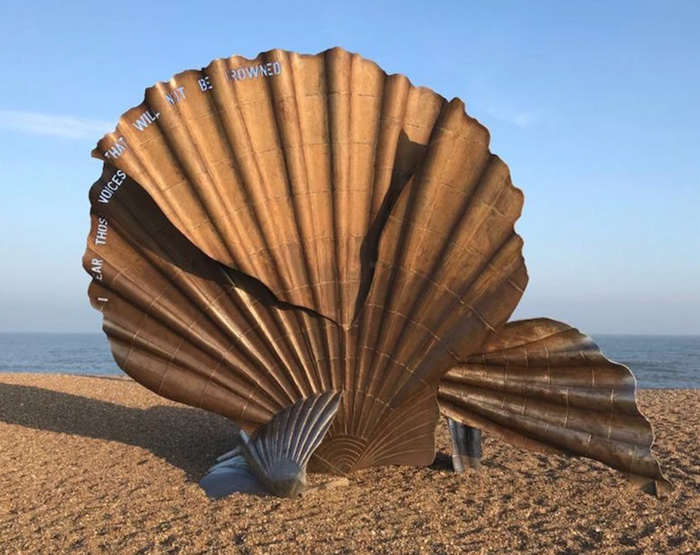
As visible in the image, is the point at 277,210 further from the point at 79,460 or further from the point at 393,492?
the point at 79,460

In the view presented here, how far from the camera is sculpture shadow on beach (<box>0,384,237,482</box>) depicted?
7.96m

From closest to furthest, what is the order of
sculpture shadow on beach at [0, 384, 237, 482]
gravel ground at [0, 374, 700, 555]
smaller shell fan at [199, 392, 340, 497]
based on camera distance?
1. gravel ground at [0, 374, 700, 555]
2. smaller shell fan at [199, 392, 340, 497]
3. sculpture shadow on beach at [0, 384, 237, 482]

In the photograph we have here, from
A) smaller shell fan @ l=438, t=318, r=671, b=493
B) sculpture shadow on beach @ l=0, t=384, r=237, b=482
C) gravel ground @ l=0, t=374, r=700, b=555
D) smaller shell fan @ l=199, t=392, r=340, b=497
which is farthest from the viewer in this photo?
sculpture shadow on beach @ l=0, t=384, r=237, b=482

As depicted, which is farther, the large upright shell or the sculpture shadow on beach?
the sculpture shadow on beach

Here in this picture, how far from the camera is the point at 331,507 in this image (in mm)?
5602

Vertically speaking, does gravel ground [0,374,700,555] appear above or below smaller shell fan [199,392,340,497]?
below

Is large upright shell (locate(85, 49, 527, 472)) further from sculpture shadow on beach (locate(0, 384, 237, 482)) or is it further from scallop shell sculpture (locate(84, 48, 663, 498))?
sculpture shadow on beach (locate(0, 384, 237, 482))

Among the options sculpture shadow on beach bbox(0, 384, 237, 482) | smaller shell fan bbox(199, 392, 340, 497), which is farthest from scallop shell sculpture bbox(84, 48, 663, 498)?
sculpture shadow on beach bbox(0, 384, 237, 482)

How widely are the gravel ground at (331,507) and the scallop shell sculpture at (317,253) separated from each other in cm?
51

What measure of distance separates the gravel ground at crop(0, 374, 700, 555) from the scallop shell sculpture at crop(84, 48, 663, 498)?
0.51 metres

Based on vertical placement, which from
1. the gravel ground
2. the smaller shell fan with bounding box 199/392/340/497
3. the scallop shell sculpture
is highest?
the scallop shell sculpture

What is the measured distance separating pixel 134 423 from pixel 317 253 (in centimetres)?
541

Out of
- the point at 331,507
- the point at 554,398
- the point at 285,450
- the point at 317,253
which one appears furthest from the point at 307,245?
the point at 554,398

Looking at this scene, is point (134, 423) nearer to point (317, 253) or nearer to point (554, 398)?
point (317, 253)
